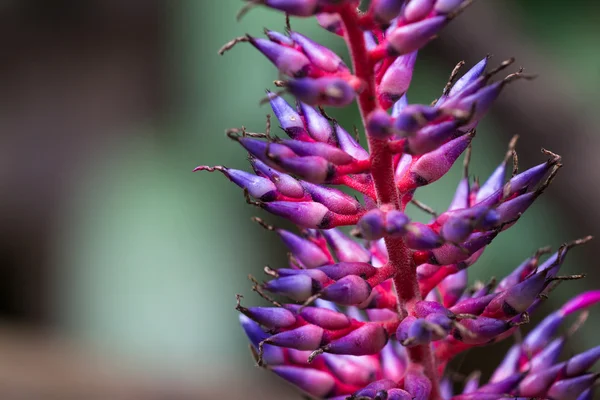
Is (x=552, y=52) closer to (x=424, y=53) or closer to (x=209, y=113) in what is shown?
(x=424, y=53)

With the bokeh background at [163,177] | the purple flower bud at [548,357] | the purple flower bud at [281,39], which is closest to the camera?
the purple flower bud at [281,39]

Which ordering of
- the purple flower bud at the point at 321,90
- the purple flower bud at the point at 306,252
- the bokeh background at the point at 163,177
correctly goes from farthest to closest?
1. the bokeh background at the point at 163,177
2. the purple flower bud at the point at 306,252
3. the purple flower bud at the point at 321,90

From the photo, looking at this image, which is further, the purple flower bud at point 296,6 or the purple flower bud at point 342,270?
the purple flower bud at point 342,270

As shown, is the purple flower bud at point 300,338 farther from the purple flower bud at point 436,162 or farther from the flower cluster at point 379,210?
the purple flower bud at point 436,162

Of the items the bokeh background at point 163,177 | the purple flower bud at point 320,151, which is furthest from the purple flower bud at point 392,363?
the bokeh background at point 163,177

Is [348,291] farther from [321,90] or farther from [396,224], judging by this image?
[321,90]

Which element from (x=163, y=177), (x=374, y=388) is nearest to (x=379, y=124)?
(x=374, y=388)

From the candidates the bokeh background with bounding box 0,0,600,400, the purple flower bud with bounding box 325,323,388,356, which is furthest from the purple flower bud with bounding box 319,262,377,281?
the bokeh background with bounding box 0,0,600,400
